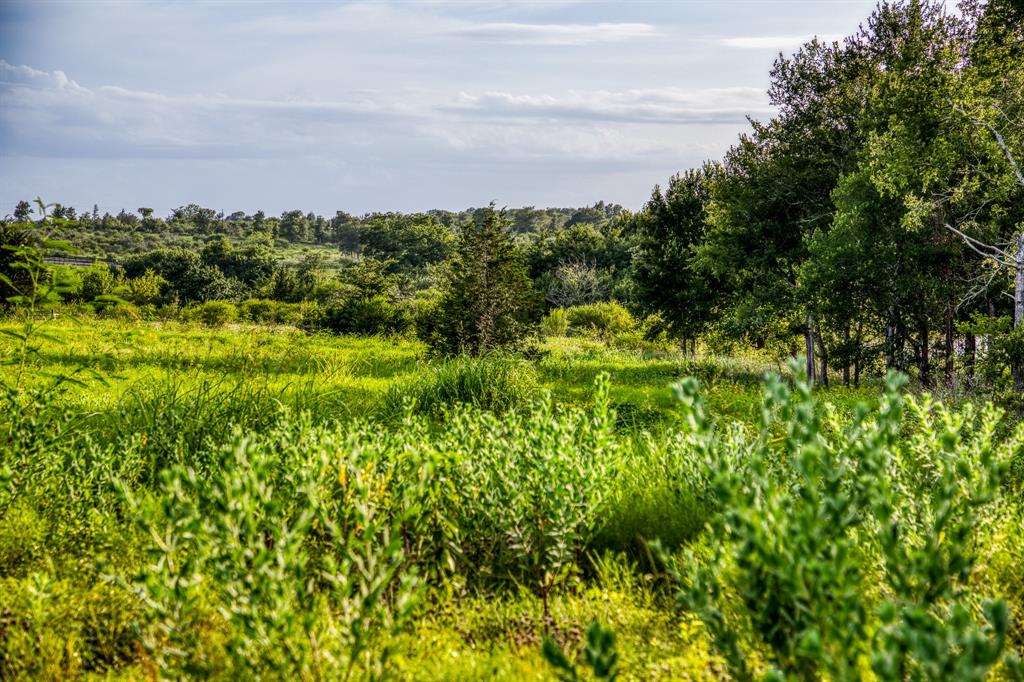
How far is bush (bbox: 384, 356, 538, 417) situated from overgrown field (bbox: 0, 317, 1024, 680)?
3484mm

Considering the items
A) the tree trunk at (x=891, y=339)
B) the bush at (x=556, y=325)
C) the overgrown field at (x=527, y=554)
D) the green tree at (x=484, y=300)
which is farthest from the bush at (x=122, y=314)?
the tree trunk at (x=891, y=339)

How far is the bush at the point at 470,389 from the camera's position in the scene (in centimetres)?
866

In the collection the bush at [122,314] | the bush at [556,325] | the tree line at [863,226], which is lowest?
the bush at [556,325]

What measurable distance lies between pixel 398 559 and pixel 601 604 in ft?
4.57

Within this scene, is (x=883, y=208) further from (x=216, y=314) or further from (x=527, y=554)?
(x=216, y=314)

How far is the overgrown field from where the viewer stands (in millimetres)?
1534

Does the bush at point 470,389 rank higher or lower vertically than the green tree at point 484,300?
lower

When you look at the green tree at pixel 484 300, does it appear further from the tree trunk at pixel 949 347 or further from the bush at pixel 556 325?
the bush at pixel 556 325

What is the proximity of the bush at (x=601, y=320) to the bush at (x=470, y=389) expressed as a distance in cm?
2463

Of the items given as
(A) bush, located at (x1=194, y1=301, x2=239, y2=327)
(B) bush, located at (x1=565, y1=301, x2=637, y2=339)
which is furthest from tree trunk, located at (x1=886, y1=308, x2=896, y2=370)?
(A) bush, located at (x1=194, y1=301, x2=239, y2=327)

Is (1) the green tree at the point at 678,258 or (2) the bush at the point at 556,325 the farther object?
(2) the bush at the point at 556,325

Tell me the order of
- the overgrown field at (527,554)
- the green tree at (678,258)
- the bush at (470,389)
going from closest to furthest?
the overgrown field at (527,554) → the bush at (470,389) → the green tree at (678,258)

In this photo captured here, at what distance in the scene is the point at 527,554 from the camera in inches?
130

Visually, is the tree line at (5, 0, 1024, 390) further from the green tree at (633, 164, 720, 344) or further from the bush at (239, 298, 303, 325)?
the bush at (239, 298, 303, 325)
